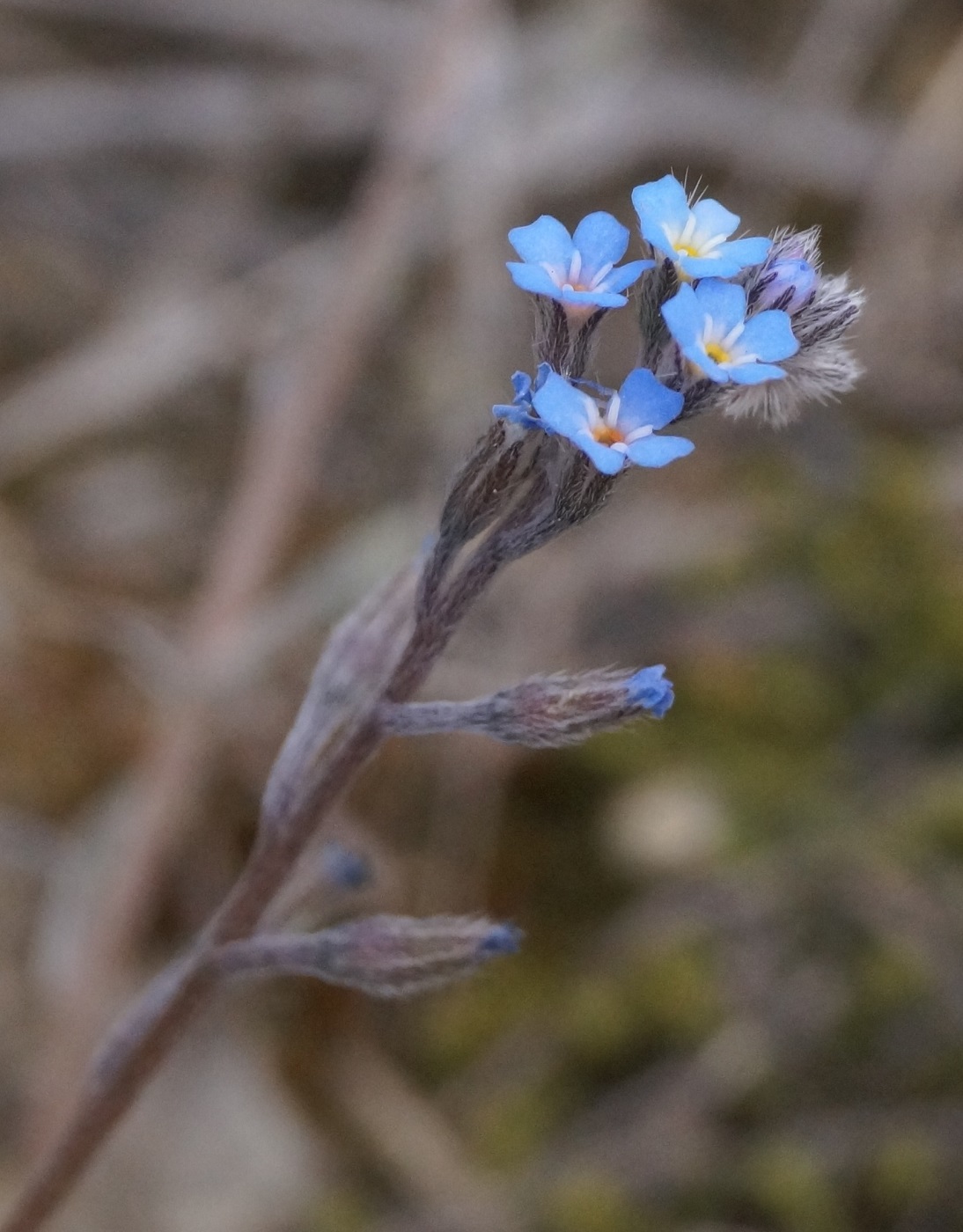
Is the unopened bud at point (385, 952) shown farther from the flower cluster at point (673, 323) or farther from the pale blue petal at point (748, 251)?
the pale blue petal at point (748, 251)

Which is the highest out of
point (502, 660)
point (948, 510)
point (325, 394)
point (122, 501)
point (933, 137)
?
point (933, 137)

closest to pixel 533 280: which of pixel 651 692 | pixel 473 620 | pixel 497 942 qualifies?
pixel 651 692

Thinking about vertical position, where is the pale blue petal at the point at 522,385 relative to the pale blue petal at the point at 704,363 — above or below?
below

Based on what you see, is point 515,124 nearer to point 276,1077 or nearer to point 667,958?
point 667,958

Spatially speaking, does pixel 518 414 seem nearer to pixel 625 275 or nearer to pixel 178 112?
pixel 625 275

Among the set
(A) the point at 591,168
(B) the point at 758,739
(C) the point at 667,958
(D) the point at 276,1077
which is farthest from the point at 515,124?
(D) the point at 276,1077

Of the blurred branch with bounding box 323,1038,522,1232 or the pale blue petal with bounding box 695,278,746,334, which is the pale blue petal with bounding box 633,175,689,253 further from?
the blurred branch with bounding box 323,1038,522,1232

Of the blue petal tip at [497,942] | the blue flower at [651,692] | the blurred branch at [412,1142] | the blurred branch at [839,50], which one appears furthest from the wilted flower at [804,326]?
the blurred branch at [839,50]
